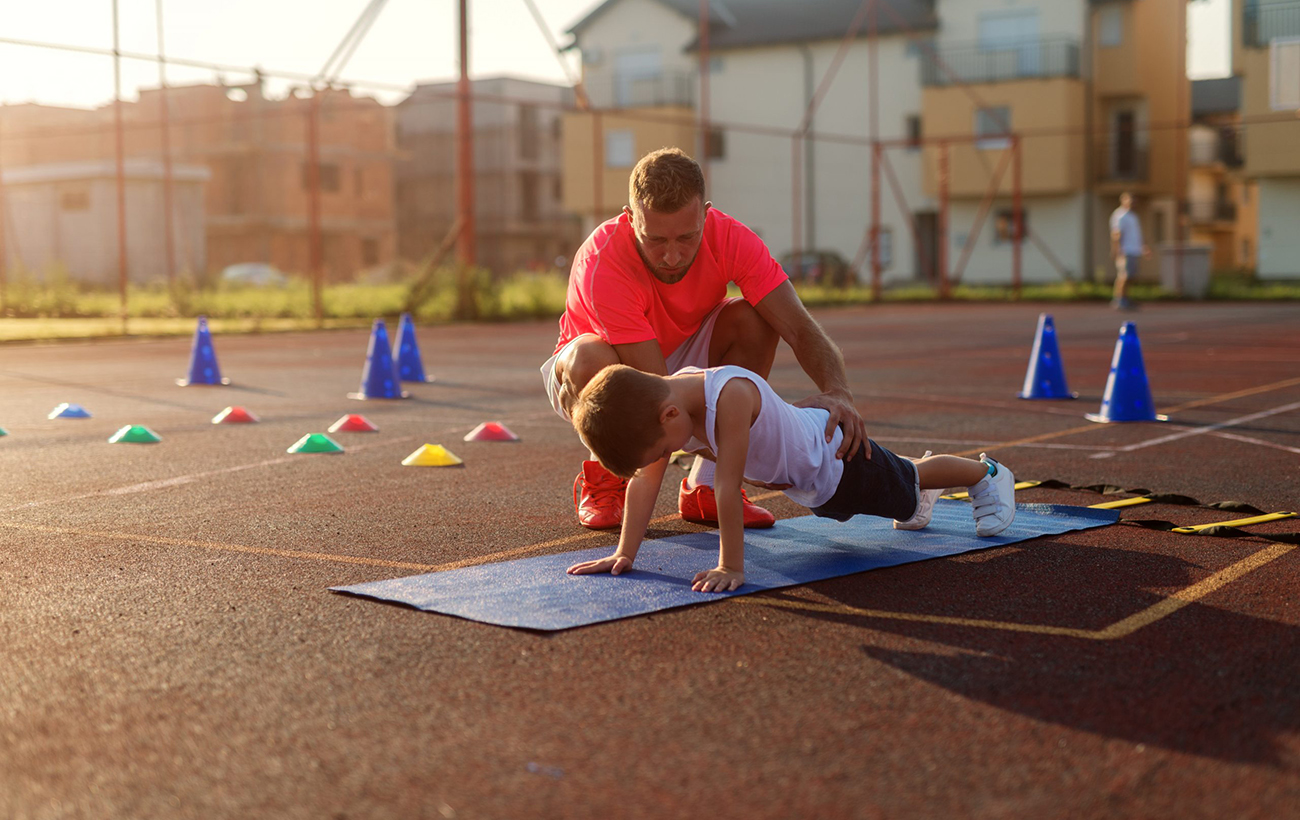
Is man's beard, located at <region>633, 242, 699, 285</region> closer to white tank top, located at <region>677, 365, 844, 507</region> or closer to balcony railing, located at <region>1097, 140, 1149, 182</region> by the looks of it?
white tank top, located at <region>677, 365, 844, 507</region>

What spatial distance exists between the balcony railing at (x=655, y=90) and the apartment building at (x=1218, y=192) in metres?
18.9

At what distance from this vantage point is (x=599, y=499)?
5.39 m

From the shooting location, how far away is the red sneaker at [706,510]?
534 centimetres

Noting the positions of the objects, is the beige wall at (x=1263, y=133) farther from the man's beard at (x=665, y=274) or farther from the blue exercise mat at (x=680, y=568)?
the man's beard at (x=665, y=274)

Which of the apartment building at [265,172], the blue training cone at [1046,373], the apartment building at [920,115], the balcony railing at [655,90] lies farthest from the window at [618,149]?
the blue training cone at [1046,373]

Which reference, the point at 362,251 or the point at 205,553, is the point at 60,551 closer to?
the point at 205,553

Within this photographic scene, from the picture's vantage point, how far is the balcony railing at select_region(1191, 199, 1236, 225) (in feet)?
198

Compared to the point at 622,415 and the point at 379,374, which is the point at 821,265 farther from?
the point at 622,415

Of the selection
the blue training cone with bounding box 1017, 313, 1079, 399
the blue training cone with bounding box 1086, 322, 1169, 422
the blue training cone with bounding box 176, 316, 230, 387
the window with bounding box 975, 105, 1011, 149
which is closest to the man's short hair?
the blue training cone with bounding box 1086, 322, 1169, 422

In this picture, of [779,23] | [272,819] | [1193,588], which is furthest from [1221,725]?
[779,23]

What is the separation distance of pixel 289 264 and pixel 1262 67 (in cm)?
3943

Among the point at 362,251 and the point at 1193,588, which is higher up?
the point at 362,251

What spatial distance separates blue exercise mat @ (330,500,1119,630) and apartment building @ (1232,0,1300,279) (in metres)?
31.7

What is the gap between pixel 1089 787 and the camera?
103 inches
